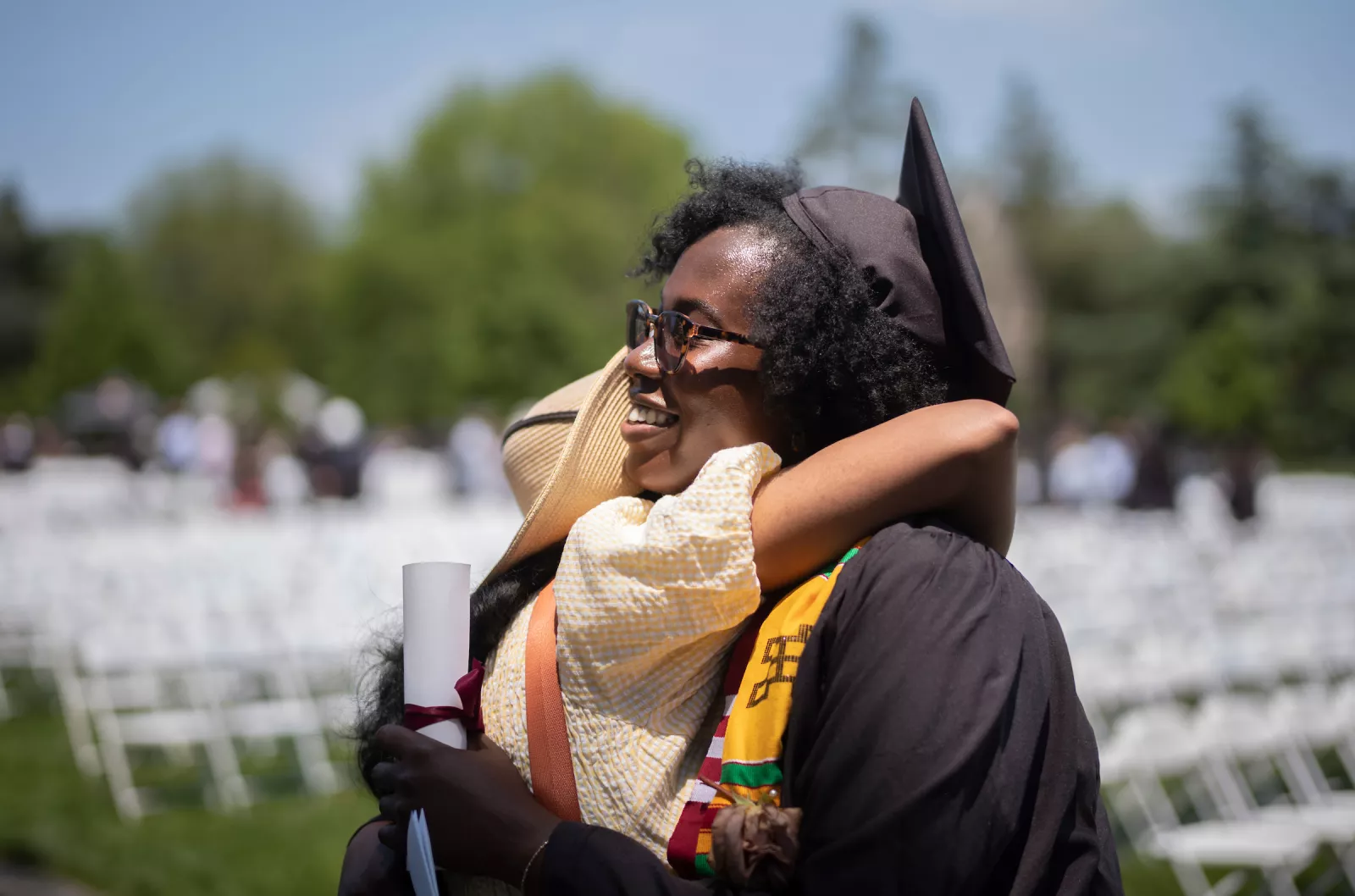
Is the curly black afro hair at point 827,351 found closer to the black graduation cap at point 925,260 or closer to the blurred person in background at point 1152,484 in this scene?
the black graduation cap at point 925,260

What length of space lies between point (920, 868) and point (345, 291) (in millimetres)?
53018

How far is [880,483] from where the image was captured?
1.60 m

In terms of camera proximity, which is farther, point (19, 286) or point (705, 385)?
point (19, 286)

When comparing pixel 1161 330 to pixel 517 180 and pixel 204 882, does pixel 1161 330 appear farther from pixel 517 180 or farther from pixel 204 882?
pixel 204 882

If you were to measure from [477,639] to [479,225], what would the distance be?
5102 centimetres

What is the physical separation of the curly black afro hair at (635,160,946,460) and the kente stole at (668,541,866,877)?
21 cm

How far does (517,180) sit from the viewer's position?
54656 millimetres

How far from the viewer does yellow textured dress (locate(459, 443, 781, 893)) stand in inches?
63.3

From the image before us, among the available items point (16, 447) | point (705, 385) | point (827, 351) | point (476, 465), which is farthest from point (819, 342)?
point (16, 447)

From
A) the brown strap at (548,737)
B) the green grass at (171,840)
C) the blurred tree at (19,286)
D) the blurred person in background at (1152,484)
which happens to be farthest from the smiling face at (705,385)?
the blurred tree at (19,286)

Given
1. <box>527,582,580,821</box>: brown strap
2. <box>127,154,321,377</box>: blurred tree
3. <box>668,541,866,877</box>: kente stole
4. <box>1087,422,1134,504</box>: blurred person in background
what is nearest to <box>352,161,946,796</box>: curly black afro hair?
<box>668,541,866,877</box>: kente stole

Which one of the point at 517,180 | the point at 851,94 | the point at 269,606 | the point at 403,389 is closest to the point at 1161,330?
the point at 851,94

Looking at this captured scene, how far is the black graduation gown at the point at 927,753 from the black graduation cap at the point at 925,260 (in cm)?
28

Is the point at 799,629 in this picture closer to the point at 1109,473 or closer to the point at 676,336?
the point at 676,336
